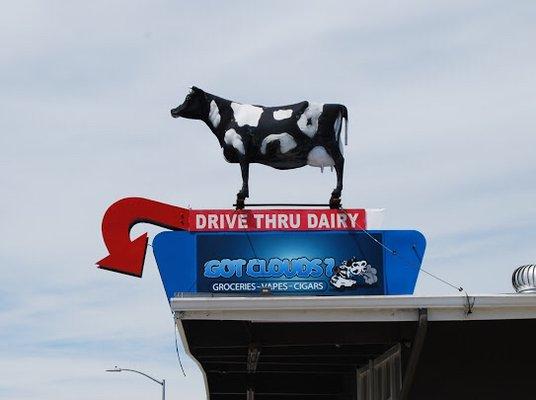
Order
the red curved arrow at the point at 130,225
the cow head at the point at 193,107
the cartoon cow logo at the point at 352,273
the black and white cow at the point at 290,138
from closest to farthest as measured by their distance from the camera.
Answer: the cartoon cow logo at the point at 352,273, the red curved arrow at the point at 130,225, the black and white cow at the point at 290,138, the cow head at the point at 193,107

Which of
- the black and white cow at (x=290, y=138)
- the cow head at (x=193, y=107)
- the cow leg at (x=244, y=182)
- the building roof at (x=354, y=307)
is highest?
the cow head at (x=193, y=107)

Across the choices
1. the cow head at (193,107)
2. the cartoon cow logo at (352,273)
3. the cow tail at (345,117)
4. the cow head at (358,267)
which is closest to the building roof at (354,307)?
the cartoon cow logo at (352,273)

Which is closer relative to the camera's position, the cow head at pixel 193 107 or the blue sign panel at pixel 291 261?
the blue sign panel at pixel 291 261

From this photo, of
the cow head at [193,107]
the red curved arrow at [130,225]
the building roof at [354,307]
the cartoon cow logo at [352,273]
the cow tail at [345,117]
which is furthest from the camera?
the cow head at [193,107]

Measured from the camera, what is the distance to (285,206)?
16.8m

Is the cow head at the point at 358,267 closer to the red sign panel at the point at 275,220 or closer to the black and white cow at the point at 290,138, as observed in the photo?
the red sign panel at the point at 275,220

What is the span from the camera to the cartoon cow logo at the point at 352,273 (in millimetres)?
16797

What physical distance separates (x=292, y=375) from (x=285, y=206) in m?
4.17

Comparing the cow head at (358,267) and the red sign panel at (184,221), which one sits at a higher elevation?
the red sign panel at (184,221)

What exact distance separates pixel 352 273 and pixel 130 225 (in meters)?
3.52

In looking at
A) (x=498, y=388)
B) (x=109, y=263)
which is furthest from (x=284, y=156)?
(x=498, y=388)

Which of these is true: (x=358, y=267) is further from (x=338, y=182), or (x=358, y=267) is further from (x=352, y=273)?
(x=338, y=182)

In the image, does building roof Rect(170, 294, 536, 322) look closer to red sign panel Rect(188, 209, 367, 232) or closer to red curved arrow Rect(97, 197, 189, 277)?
red sign panel Rect(188, 209, 367, 232)

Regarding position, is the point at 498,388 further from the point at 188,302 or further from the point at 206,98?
the point at 206,98
